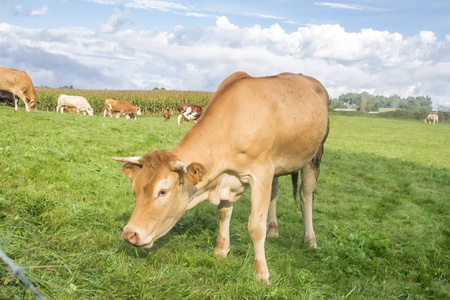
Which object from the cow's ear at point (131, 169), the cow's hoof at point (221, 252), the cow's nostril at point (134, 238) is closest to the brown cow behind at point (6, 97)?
the cow's hoof at point (221, 252)

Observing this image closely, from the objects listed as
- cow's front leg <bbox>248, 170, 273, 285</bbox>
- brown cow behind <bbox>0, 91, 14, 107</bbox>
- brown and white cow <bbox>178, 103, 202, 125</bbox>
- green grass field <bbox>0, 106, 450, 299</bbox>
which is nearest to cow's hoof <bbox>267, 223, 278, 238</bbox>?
green grass field <bbox>0, 106, 450, 299</bbox>

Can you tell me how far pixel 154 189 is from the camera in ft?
13.0

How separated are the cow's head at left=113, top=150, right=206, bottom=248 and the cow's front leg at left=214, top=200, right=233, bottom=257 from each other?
1.33 meters

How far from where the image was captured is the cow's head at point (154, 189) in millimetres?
3934

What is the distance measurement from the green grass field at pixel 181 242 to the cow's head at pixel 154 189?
1.70 feet

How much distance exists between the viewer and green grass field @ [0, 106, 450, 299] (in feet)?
13.2

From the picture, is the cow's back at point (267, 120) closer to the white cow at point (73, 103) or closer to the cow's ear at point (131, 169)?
the cow's ear at point (131, 169)

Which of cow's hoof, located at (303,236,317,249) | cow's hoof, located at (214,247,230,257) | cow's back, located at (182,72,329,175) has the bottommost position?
cow's hoof, located at (303,236,317,249)

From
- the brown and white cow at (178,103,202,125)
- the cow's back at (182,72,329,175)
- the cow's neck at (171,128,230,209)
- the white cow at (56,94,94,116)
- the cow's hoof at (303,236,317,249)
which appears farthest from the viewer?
the white cow at (56,94,94,116)

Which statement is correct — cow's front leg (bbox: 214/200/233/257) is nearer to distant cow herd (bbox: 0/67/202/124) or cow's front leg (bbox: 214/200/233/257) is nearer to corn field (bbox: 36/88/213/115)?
distant cow herd (bbox: 0/67/202/124)

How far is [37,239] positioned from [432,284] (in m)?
5.32

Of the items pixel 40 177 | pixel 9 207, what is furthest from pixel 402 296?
pixel 40 177

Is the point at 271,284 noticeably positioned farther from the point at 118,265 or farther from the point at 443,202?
the point at 443,202

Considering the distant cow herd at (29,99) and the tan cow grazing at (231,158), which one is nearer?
the tan cow grazing at (231,158)
